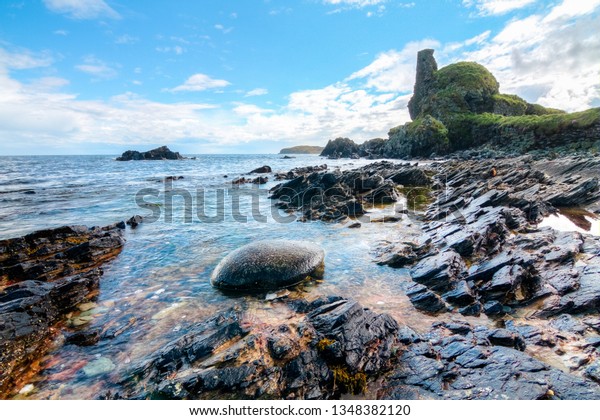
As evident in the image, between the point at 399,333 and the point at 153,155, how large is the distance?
15086 cm

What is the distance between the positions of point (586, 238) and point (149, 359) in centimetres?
1329

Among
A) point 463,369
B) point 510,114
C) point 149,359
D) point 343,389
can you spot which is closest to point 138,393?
point 149,359

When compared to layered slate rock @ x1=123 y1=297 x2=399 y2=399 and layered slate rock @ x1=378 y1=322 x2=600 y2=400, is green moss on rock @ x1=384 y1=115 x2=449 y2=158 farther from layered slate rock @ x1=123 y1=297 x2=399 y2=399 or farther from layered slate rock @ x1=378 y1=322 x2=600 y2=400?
layered slate rock @ x1=123 y1=297 x2=399 y2=399

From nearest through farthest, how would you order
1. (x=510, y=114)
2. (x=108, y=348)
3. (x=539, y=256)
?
1. (x=108, y=348)
2. (x=539, y=256)
3. (x=510, y=114)

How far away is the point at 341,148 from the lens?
12700 centimetres

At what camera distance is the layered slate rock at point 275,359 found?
4512 millimetres

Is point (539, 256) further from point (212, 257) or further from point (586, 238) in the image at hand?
point (212, 257)

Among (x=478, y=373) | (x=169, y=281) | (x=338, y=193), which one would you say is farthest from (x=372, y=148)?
(x=478, y=373)

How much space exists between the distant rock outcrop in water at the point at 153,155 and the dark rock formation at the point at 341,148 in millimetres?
74768

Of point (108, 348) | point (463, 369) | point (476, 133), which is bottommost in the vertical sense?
point (108, 348)

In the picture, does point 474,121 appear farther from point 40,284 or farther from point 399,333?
point 40,284

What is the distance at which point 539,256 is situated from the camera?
8.88 m

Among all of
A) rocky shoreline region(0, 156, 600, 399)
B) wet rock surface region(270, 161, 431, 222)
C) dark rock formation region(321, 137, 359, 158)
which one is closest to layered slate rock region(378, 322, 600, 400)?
rocky shoreline region(0, 156, 600, 399)

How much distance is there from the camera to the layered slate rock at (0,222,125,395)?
5.82 meters
